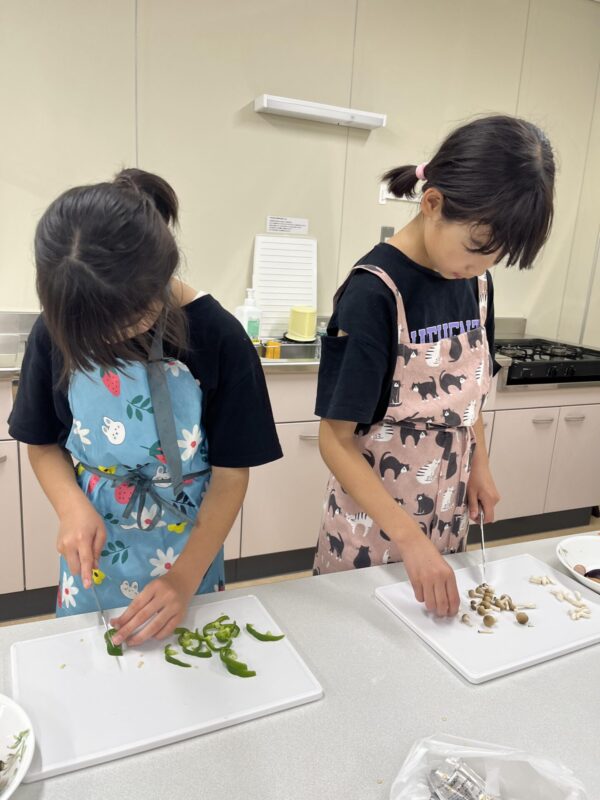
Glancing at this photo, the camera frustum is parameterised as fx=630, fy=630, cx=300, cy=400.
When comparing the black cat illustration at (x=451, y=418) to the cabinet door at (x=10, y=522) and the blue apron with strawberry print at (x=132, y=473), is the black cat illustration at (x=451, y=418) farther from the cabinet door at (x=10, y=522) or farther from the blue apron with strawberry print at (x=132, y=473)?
the cabinet door at (x=10, y=522)

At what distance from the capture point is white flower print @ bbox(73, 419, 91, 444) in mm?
913

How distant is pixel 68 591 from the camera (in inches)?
40.4

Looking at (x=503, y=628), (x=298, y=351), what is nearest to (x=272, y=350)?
(x=298, y=351)

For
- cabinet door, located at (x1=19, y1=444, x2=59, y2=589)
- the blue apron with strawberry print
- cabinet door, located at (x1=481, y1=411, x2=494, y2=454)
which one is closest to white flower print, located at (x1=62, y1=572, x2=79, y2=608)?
the blue apron with strawberry print

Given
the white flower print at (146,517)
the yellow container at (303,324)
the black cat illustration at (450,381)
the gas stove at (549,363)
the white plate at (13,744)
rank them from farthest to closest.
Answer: the gas stove at (549,363)
the yellow container at (303,324)
the black cat illustration at (450,381)
the white flower print at (146,517)
the white plate at (13,744)

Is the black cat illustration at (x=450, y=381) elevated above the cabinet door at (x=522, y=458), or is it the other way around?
the black cat illustration at (x=450, y=381)

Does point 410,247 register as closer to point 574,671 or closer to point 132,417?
point 132,417

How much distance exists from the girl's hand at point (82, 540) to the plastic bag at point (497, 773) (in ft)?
1.46

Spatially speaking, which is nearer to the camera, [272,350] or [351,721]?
[351,721]

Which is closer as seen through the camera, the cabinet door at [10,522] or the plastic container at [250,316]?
the cabinet door at [10,522]

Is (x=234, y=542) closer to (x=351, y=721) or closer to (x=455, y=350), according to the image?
(x=455, y=350)

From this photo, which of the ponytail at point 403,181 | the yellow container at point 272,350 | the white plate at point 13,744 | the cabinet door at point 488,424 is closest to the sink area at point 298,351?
the yellow container at point 272,350

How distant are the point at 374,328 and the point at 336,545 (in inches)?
17.0

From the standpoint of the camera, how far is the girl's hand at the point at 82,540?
2.71 ft
